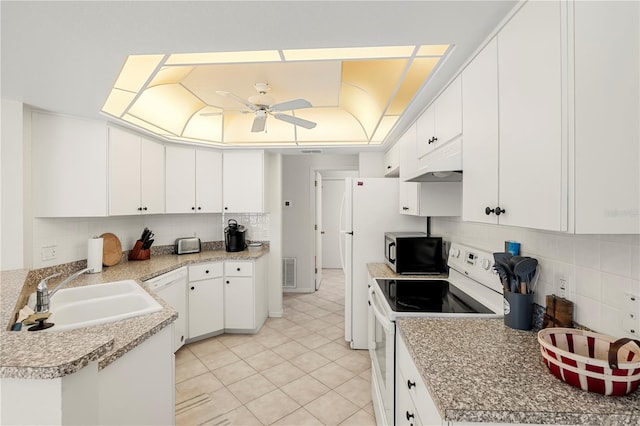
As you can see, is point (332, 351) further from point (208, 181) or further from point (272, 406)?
point (208, 181)

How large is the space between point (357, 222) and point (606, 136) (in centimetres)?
229

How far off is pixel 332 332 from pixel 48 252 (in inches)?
112

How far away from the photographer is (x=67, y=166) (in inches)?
93.7

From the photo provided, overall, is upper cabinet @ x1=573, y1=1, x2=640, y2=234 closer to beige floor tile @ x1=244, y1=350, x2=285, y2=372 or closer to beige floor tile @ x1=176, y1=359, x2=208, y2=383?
beige floor tile @ x1=244, y1=350, x2=285, y2=372

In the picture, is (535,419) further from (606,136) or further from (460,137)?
(460,137)

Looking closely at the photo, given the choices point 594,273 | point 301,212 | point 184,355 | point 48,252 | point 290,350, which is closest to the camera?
point 594,273

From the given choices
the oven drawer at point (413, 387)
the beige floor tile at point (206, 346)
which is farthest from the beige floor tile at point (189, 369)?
the oven drawer at point (413, 387)

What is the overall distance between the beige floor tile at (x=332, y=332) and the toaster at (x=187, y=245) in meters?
1.81

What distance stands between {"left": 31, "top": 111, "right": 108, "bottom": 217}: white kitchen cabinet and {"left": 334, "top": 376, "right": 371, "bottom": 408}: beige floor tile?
251 cm

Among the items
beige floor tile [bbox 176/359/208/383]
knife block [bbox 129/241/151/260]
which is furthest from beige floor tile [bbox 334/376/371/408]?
knife block [bbox 129/241/151/260]

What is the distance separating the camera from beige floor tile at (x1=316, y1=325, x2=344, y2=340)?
342cm

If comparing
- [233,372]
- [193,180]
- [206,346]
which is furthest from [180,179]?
[233,372]

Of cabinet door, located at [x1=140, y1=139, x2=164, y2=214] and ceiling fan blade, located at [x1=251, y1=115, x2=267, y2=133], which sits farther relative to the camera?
cabinet door, located at [x1=140, y1=139, x2=164, y2=214]

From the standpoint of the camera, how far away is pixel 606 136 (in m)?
0.82
